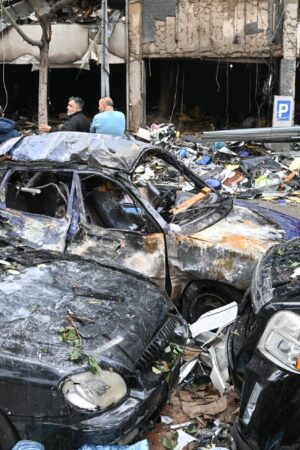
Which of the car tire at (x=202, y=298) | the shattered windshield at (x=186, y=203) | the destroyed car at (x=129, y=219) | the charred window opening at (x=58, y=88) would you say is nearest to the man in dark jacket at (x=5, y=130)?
the destroyed car at (x=129, y=219)

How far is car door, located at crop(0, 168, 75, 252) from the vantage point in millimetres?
5473

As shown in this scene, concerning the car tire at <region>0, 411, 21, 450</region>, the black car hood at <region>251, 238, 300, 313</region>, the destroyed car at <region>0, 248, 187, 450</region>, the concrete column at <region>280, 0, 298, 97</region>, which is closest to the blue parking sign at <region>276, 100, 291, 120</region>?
the concrete column at <region>280, 0, 298, 97</region>

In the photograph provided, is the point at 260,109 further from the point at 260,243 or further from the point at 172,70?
the point at 260,243

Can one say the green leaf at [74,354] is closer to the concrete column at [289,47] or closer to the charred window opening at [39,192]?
the charred window opening at [39,192]

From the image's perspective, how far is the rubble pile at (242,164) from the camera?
11062mm

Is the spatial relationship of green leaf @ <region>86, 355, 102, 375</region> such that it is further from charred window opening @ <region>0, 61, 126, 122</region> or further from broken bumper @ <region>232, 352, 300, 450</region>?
charred window opening @ <region>0, 61, 126, 122</region>

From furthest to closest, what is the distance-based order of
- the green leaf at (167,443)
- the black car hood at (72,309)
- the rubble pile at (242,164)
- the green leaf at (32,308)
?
the rubble pile at (242,164) < the green leaf at (167,443) < the green leaf at (32,308) < the black car hood at (72,309)

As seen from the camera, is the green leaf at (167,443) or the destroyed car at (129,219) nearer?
the green leaf at (167,443)

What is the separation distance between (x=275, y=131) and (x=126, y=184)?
6508 millimetres

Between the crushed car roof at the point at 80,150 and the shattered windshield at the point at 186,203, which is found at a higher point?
the crushed car roof at the point at 80,150

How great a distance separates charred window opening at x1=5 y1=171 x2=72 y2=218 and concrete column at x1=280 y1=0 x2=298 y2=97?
10716 millimetres

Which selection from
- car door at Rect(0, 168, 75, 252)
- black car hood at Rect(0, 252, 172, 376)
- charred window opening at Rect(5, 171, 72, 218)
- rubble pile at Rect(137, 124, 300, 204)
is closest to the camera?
black car hood at Rect(0, 252, 172, 376)

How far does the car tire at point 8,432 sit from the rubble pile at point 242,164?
7.48 m

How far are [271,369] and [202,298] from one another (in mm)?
2408
